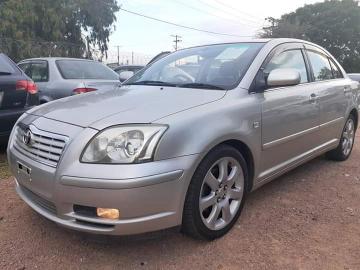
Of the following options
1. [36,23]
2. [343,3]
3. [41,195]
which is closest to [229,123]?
[41,195]

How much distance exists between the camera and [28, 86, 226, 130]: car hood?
2547 mm

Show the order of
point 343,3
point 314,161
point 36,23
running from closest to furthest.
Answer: point 314,161 → point 36,23 → point 343,3

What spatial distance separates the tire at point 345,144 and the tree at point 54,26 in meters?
21.0

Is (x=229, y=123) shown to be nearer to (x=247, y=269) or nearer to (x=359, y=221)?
(x=247, y=269)

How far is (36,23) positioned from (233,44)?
24.5 m

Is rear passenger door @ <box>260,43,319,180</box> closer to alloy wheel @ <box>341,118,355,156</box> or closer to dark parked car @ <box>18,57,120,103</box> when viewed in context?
alloy wheel @ <box>341,118,355,156</box>

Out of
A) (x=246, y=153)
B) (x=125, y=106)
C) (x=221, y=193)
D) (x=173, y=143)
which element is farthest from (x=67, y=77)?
(x=173, y=143)

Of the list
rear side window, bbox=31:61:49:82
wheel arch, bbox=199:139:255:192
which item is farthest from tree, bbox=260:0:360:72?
wheel arch, bbox=199:139:255:192

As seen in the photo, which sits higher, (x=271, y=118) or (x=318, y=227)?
(x=271, y=118)

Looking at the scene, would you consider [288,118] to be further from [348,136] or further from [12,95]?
[12,95]

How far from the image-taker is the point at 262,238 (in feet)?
9.55

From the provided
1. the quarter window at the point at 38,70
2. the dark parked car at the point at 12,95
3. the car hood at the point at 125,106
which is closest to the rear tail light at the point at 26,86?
the dark parked car at the point at 12,95

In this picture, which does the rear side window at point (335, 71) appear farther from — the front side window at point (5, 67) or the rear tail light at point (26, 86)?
the front side window at point (5, 67)

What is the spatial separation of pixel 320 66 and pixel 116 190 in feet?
10.5
